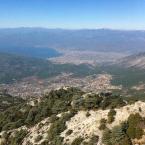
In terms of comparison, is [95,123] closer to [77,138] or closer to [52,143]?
[77,138]

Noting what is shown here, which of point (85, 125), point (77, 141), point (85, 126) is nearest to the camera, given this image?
point (77, 141)

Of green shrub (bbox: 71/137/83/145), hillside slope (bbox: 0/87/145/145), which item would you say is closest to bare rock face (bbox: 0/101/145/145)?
hillside slope (bbox: 0/87/145/145)

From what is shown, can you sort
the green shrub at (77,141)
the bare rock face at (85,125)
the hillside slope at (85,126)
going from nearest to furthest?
the hillside slope at (85,126) < the green shrub at (77,141) < the bare rock face at (85,125)

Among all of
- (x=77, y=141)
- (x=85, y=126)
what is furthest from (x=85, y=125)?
(x=77, y=141)

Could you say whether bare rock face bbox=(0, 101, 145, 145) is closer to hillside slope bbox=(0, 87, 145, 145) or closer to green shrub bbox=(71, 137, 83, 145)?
hillside slope bbox=(0, 87, 145, 145)

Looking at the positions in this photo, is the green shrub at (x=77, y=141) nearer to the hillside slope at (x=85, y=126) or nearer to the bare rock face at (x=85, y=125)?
the hillside slope at (x=85, y=126)

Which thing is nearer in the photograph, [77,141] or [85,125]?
[77,141]

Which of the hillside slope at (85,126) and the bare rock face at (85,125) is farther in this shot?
the bare rock face at (85,125)

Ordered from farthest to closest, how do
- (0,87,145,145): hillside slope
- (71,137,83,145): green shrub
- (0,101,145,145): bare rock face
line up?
(0,101,145,145): bare rock face, (71,137,83,145): green shrub, (0,87,145,145): hillside slope

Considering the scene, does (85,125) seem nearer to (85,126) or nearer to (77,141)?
(85,126)

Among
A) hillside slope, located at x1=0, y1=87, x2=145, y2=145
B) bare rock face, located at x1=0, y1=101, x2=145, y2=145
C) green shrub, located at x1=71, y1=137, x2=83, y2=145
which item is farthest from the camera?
bare rock face, located at x1=0, y1=101, x2=145, y2=145

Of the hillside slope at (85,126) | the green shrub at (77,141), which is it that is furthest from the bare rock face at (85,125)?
the green shrub at (77,141)
